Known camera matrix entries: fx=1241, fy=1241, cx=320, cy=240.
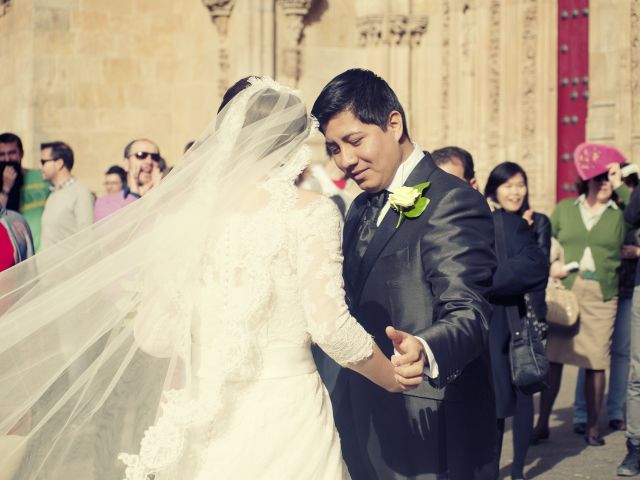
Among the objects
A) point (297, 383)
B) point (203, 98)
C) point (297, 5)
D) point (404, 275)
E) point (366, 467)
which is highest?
A: point (297, 5)

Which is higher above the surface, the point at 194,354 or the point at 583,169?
the point at 583,169

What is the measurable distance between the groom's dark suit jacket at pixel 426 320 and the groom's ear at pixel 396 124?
16 centimetres

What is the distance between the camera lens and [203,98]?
16688mm

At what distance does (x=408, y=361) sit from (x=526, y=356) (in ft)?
10.4

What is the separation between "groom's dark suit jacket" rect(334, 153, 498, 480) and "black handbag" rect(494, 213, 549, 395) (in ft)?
7.49

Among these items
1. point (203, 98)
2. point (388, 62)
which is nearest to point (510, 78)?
point (388, 62)

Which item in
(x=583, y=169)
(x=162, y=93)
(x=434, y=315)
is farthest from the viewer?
(x=162, y=93)

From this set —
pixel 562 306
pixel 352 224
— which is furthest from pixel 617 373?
pixel 352 224

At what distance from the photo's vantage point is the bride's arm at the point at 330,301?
3.94m

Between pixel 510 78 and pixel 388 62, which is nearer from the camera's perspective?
pixel 510 78

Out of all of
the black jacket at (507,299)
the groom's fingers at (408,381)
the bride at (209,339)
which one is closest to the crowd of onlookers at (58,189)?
the black jacket at (507,299)

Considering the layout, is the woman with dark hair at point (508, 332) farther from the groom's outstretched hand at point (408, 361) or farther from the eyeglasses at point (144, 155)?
the groom's outstretched hand at point (408, 361)

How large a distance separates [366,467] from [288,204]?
114cm

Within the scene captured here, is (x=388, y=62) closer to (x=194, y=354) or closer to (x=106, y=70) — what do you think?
(x=106, y=70)
